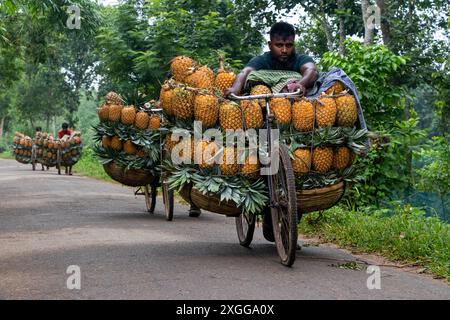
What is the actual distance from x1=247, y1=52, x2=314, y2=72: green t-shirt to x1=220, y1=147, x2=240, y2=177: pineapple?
4.18 ft

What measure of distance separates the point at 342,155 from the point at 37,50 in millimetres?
22064

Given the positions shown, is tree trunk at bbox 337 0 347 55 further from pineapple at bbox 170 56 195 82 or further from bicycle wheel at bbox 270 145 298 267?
bicycle wheel at bbox 270 145 298 267

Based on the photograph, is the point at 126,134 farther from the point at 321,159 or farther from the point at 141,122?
the point at 321,159

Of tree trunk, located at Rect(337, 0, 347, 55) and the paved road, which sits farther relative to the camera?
tree trunk, located at Rect(337, 0, 347, 55)

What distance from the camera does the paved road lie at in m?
4.75

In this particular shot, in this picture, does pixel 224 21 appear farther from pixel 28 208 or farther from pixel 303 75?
pixel 303 75

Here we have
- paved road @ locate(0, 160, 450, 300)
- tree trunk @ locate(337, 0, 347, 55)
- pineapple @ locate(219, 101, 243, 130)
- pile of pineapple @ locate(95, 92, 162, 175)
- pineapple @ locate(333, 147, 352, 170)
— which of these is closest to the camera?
paved road @ locate(0, 160, 450, 300)

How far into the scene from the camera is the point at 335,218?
29.7 ft

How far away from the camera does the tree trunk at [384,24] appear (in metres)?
15.9

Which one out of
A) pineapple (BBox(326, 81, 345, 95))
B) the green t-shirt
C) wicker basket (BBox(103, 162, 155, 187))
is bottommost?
wicker basket (BBox(103, 162, 155, 187))

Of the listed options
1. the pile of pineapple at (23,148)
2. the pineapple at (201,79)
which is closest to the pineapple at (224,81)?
the pineapple at (201,79)

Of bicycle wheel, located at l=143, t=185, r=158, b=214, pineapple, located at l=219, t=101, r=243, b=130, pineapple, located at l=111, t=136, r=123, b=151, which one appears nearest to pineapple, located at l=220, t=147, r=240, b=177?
pineapple, located at l=219, t=101, r=243, b=130

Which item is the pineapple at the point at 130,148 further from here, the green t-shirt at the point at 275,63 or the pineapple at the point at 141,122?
the green t-shirt at the point at 275,63
